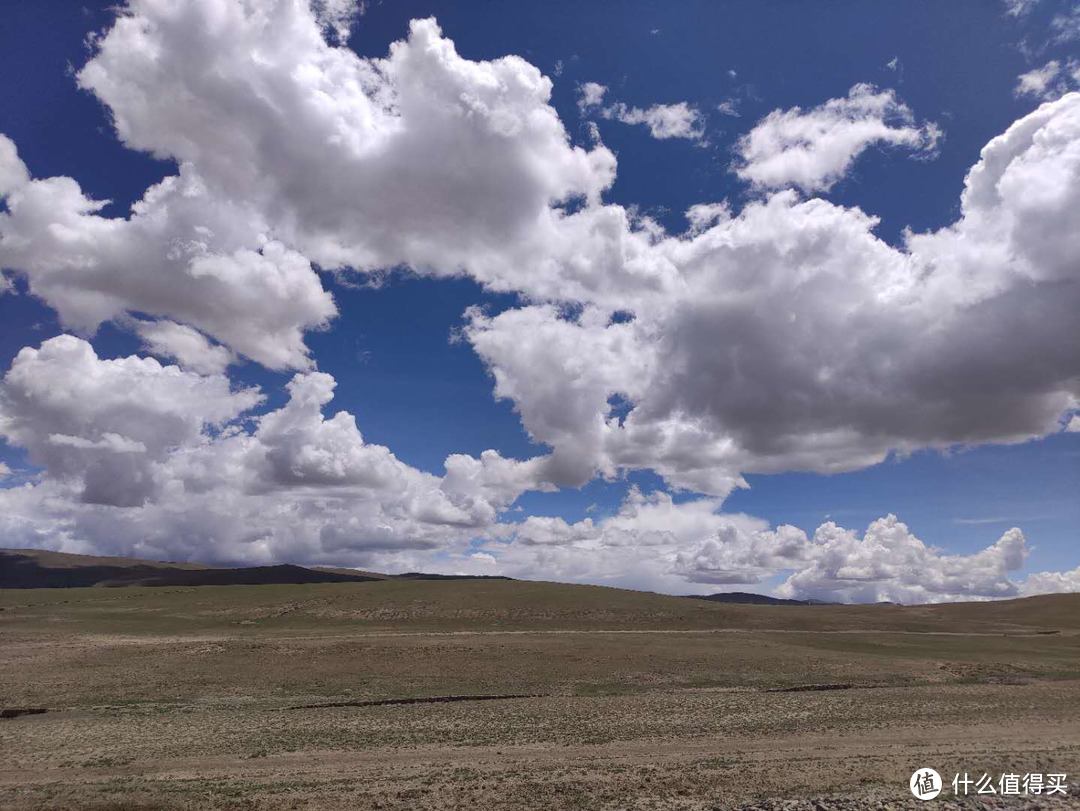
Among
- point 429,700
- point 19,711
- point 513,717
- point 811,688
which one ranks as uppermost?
point 513,717

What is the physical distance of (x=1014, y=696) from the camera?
3912 cm

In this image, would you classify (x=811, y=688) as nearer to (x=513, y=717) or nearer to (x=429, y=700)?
(x=513, y=717)

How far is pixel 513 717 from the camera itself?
33.2 m

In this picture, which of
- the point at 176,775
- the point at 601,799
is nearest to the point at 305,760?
the point at 176,775

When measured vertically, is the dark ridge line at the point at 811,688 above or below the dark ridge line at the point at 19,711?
above

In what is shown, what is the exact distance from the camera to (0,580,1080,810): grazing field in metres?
22.0

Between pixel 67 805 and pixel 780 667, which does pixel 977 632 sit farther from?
pixel 67 805

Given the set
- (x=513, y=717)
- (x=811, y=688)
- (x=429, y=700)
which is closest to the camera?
(x=513, y=717)

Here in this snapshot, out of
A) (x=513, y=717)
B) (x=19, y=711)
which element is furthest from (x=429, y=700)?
(x=19, y=711)

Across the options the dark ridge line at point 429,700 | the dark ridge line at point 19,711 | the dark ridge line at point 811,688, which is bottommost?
the dark ridge line at point 19,711

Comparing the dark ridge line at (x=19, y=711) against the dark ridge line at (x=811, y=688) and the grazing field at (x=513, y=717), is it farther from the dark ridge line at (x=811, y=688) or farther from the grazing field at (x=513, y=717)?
the dark ridge line at (x=811, y=688)

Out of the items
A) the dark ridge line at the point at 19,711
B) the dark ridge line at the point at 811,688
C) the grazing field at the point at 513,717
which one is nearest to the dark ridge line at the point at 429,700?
the grazing field at the point at 513,717

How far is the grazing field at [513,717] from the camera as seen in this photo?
22047 mm

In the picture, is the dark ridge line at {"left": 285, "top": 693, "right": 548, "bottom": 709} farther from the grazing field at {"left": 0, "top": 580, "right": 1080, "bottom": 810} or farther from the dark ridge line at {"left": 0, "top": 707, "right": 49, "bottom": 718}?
the dark ridge line at {"left": 0, "top": 707, "right": 49, "bottom": 718}
